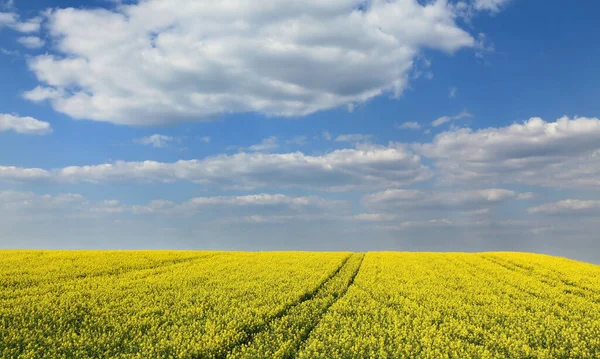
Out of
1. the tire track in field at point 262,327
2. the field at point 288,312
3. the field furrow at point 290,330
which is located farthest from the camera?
the field at point 288,312

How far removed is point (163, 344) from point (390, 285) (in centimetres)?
1743

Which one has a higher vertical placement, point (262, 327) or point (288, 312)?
point (288, 312)

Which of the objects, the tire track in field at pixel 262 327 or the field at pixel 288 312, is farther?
the field at pixel 288 312

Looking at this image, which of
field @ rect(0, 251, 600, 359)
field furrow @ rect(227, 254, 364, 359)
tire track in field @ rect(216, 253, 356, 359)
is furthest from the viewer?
field @ rect(0, 251, 600, 359)

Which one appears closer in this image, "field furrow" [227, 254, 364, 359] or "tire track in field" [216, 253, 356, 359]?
"field furrow" [227, 254, 364, 359]

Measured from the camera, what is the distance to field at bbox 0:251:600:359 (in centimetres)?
1557

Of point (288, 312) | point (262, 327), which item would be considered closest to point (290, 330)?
point (262, 327)

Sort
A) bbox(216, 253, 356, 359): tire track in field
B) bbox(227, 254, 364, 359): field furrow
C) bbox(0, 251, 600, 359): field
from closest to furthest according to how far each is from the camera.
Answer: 1. bbox(227, 254, 364, 359): field furrow
2. bbox(216, 253, 356, 359): tire track in field
3. bbox(0, 251, 600, 359): field

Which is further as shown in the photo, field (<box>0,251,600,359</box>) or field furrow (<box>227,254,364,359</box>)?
field (<box>0,251,600,359</box>)

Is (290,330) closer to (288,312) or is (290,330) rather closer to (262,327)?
(262,327)

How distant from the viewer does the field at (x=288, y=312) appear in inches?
613

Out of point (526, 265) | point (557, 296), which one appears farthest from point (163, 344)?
point (526, 265)

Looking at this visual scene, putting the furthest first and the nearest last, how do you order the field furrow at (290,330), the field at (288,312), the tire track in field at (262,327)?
the field at (288,312), the tire track in field at (262,327), the field furrow at (290,330)

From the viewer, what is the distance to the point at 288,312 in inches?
818
